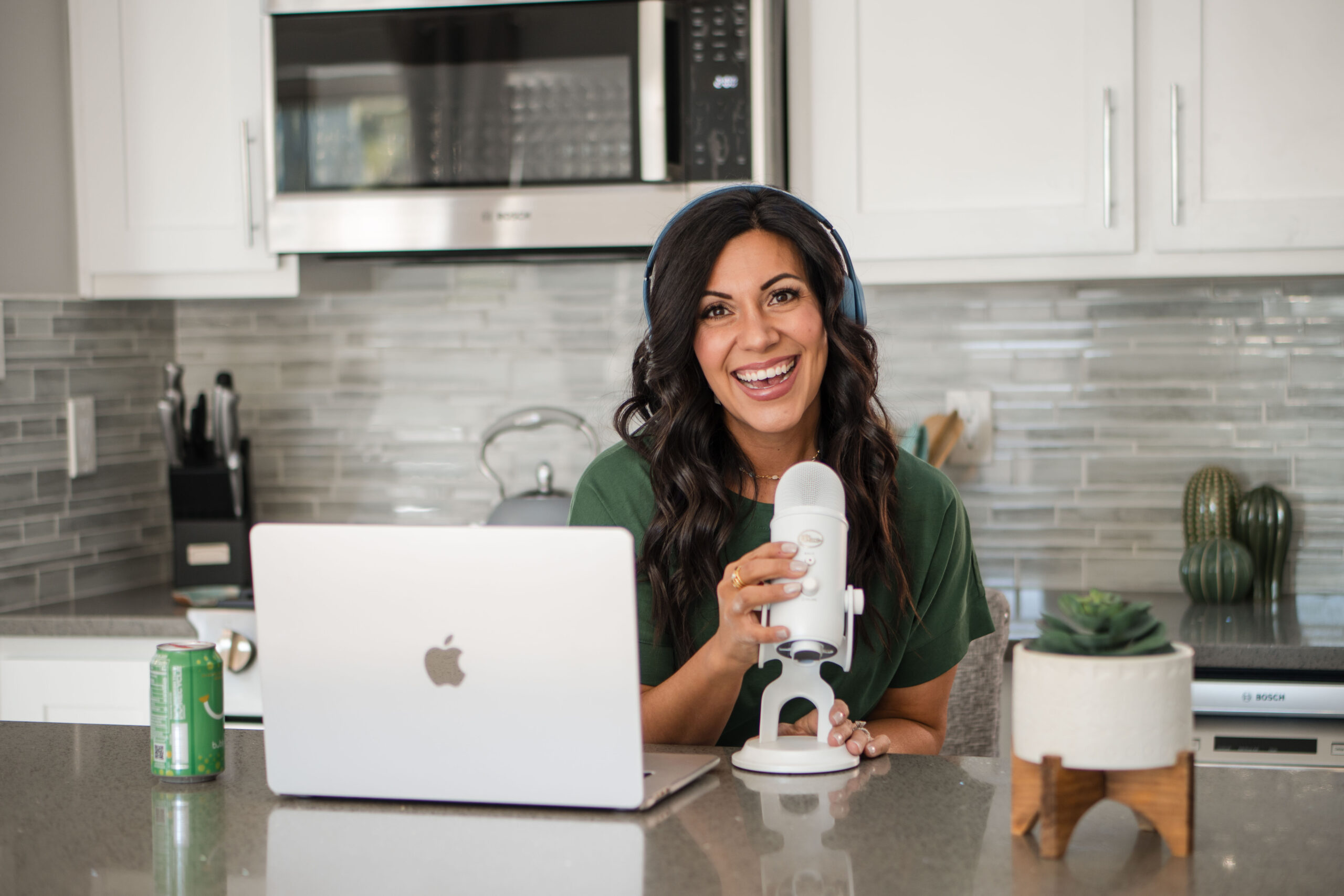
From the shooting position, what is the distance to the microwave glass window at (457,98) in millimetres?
2484

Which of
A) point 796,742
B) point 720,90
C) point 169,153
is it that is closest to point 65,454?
point 169,153

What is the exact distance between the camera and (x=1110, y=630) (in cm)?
97

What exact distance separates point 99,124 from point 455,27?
0.84 metres

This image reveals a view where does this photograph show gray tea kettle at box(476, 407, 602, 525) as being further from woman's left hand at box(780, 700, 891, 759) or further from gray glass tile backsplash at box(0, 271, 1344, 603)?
woman's left hand at box(780, 700, 891, 759)

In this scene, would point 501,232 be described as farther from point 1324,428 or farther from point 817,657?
point 1324,428

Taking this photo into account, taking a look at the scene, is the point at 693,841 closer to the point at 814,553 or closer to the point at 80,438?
the point at 814,553

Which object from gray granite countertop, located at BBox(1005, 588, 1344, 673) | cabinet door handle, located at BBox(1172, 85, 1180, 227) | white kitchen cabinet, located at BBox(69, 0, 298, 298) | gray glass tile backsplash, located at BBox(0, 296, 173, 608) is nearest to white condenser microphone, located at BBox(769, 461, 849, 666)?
gray granite countertop, located at BBox(1005, 588, 1344, 673)

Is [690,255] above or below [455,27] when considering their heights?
below

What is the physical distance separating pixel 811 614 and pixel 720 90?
1.56m

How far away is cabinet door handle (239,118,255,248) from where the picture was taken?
2.68 meters

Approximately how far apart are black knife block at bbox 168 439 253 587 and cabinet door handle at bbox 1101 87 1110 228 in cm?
186

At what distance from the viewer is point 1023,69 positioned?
242cm

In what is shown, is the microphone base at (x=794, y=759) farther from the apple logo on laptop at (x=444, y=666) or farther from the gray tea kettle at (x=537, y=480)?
the gray tea kettle at (x=537, y=480)

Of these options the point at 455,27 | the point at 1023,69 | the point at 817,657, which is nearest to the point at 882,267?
the point at 1023,69
